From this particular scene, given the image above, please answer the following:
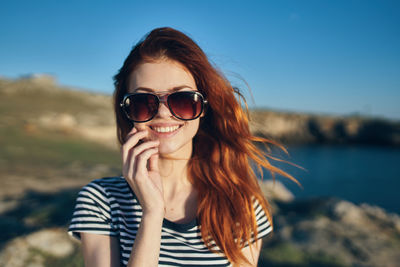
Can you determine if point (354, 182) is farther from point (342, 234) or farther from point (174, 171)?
point (174, 171)

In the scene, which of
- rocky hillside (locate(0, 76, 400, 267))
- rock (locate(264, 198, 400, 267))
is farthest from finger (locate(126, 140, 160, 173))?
rock (locate(264, 198, 400, 267))

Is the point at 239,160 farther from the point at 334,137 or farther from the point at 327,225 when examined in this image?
the point at 334,137

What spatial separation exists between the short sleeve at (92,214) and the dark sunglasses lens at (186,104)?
751 mm

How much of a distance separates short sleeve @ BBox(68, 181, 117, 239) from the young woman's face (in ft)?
1.65

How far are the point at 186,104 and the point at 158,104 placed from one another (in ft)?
0.65

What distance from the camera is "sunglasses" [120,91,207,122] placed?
183cm

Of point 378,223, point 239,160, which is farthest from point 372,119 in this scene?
point 239,160

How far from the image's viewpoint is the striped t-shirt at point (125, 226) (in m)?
1.65

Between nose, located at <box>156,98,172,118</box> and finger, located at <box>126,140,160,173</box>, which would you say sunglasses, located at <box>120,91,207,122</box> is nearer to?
nose, located at <box>156,98,172,118</box>

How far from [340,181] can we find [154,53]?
25794 millimetres

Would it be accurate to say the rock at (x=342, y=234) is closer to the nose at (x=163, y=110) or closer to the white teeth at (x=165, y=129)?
the white teeth at (x=165, y=129)

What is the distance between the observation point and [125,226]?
68.4 inches

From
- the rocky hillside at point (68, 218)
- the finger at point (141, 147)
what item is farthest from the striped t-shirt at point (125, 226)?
the rocky hillside at point (68, 218)

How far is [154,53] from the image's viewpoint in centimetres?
186
